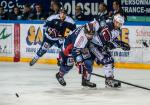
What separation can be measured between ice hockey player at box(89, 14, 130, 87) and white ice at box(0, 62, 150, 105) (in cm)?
29

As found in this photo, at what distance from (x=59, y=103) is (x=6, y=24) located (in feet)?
23.9

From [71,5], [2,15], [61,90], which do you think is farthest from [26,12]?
[61,90]

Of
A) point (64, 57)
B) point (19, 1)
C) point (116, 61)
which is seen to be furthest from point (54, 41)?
point (19, 1)

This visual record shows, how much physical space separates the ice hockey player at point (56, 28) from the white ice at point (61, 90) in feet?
2.03

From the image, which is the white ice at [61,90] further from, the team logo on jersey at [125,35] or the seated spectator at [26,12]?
the seated spectator at [26,12]

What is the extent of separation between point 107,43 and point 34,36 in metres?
5.25

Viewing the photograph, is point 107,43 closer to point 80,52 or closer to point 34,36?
point 80,52

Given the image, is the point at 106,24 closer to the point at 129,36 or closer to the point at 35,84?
the point at 35,84

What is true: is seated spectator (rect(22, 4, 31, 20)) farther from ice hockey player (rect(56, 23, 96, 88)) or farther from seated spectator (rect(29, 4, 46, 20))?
ice hockey player (rect(56, 23, 96, 88))

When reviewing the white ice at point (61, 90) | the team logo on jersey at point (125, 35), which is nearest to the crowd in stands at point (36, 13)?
the team logo on jersey at point (125, 35)

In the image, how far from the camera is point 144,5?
683 inches

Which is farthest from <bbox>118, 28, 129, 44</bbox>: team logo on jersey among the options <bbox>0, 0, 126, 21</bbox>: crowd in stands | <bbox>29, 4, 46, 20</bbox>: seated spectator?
<bbox>29, 4, 46, 20</bbox>: seated spectator

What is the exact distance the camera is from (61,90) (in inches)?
454

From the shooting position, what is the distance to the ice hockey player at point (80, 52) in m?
11.1
